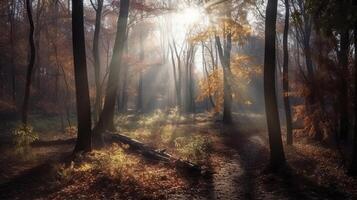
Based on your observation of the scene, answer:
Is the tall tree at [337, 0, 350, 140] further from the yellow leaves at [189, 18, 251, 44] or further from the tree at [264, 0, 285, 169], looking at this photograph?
the yellow leaves at [189, 18, 251, 44]

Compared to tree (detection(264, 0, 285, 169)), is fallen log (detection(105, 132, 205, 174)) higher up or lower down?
lower down

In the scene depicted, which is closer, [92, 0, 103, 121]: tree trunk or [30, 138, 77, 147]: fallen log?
[30, 138, 77, 147]: fallen log

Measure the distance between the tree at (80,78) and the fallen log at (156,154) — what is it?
2430mm

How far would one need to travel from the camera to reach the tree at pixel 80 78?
13.4 metres

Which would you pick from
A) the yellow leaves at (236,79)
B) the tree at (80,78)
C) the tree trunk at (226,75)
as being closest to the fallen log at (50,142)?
the tree at (80,78)

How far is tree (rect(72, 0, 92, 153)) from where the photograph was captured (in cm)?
1337

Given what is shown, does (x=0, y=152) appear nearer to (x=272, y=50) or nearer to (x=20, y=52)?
(x=272, y=50)

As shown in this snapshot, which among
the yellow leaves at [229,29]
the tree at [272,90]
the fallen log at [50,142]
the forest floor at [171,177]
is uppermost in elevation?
the yellow leaves at [229,29]

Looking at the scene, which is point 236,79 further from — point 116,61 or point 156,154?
point 156,154

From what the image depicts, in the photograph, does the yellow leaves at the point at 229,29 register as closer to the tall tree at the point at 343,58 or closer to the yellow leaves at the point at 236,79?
the tall tree at the point at 343,58

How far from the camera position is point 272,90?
11.5 meters

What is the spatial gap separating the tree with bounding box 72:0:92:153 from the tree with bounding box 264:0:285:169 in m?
6.68

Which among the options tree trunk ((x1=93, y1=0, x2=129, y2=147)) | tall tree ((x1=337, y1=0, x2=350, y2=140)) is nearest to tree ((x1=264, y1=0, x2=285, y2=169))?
tall tree ((x1=337, y1=0, x2=350, y2=140))

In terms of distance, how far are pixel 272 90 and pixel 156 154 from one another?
5.19 meters
